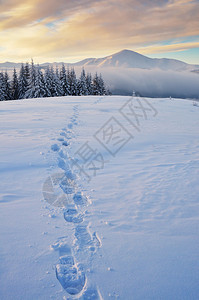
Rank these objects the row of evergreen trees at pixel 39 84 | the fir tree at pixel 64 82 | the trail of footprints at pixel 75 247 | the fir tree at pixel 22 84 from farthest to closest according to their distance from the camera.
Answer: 1. the fir tree at pixel 64 82
2. the fir tree at pixel 22 84
3. the row of evergreen trees at pixel 39 84
4. the trail of footprints at pixel 75 247

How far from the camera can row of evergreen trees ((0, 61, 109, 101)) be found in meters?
31.3

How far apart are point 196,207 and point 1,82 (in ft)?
121

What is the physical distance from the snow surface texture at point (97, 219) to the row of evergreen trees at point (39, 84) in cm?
2828

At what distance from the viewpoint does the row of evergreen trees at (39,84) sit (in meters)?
31.3

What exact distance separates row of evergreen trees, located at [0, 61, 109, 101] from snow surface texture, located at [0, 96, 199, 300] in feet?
92.8

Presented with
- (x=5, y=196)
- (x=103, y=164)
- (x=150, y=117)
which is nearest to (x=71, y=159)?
(x=103, y=164)

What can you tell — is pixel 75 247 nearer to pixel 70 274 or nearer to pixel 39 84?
pixel 70 274

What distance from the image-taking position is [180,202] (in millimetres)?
3262

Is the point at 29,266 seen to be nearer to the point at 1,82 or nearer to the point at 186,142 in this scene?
the point at 186,142

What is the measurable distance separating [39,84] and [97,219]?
32.1 m

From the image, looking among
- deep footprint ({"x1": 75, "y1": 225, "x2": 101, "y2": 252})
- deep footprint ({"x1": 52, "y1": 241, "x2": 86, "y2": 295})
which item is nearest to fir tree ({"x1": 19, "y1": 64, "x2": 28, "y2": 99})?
deep footprint ({"x1": 75, "y1": 225, "x2": 101, "y2": 252})

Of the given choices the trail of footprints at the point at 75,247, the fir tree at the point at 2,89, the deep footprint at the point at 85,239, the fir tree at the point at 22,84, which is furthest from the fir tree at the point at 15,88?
the deep footprint at the point at 85,239

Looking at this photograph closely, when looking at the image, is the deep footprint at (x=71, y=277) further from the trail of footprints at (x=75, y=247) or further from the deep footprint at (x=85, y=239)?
the deep footprint at (x=85, y=239)

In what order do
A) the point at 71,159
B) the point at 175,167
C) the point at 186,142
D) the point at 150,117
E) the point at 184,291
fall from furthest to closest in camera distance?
the point at 150,117
the point at 186,142
the point at 71,159
the point at 175,167
the point at 184,291
